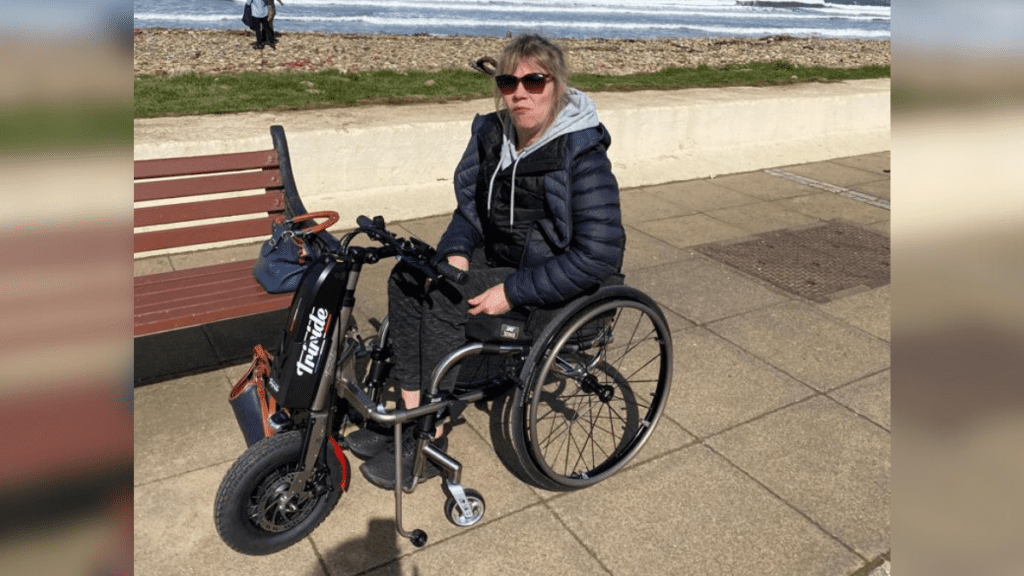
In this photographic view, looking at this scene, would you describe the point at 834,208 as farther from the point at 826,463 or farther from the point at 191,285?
the point at 191,285

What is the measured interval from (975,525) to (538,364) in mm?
2257

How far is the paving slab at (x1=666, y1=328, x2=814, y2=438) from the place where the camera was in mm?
3705

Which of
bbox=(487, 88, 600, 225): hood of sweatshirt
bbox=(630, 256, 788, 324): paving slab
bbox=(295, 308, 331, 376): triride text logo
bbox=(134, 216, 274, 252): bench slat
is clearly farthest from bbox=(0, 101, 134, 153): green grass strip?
bbox=(630, 256, 788, 324): paving slab

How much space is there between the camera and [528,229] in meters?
3.09

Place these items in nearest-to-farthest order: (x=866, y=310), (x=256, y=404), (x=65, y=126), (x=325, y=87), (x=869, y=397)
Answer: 1. (x=65, y=126)
2. (x=256, y=404)
3. (x=869, y=397)
4. (x=866, y=310)
5. (x=325, y=87)

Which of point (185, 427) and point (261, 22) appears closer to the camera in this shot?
point (185, 427)

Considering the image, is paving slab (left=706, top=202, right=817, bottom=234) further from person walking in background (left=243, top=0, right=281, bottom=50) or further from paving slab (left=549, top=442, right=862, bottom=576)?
person walking in background (left=243, top=0, right=281, bottom=50)

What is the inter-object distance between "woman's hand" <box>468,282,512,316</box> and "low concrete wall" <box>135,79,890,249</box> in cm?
321

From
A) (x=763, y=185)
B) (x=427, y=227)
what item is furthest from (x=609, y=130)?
(x=427, y=227)

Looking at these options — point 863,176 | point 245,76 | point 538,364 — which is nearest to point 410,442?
point 538,364

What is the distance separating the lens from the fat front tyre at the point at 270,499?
2639 millimetres

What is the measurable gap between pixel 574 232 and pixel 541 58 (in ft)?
2.18

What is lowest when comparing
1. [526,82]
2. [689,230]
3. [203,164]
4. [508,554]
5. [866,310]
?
[508,554]

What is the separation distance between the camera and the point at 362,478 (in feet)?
10.6
